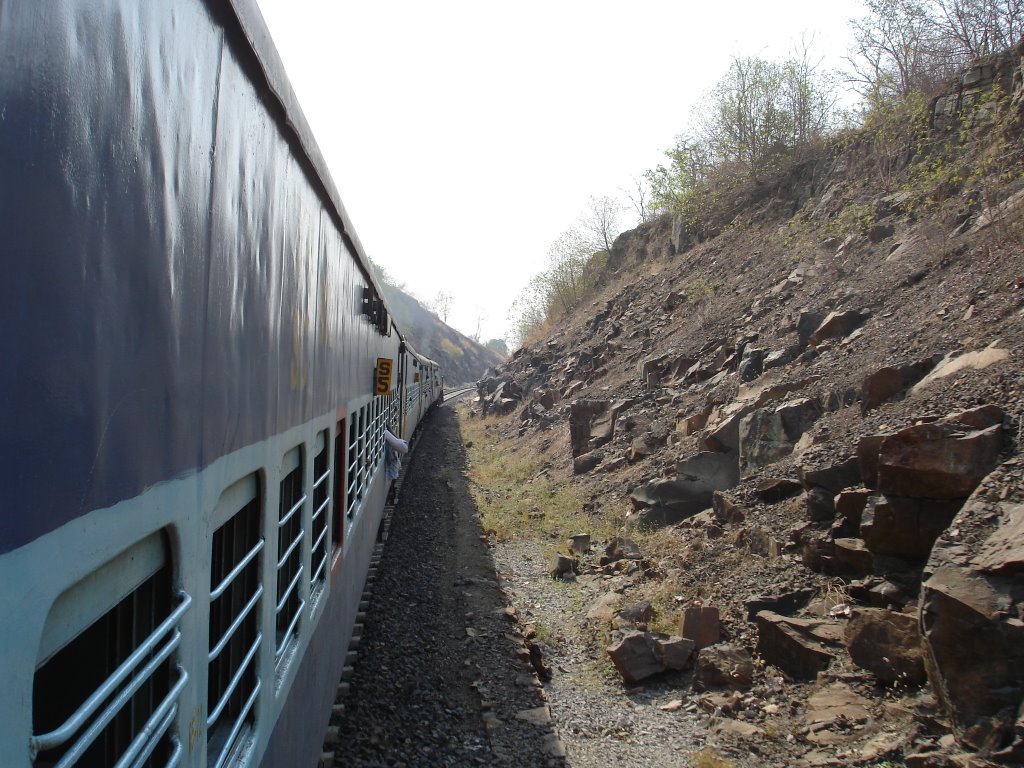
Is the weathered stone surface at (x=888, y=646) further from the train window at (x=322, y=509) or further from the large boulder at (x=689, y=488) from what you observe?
the large boulder at (x=689, y=488)

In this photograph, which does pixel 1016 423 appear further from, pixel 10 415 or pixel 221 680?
pixel 10 415

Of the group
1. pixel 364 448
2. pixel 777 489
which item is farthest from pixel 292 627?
pixel 777 489

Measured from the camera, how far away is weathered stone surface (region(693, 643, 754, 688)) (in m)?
6.48

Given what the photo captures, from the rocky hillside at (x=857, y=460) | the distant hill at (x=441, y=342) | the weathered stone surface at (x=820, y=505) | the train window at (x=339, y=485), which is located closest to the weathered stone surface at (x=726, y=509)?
the rocky hillside at (x=857, y=460)

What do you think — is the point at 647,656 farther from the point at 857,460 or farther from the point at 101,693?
the point at 101,693

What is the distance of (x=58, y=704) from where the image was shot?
A: 1554mm

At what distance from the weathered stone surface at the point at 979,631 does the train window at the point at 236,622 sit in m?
4.63

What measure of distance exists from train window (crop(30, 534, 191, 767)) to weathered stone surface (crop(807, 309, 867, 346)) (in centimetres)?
1206

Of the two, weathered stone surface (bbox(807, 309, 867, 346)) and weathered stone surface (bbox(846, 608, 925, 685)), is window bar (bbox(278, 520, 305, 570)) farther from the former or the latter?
weathered stone surface (bbox(807, 309, 867, 346))

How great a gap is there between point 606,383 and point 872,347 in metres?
9.82

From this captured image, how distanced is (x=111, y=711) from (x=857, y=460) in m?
8.09

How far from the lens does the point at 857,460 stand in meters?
8.04

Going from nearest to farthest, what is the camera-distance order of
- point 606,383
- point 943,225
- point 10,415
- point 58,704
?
point 10,415
point 58,704
point 943,225
point 606,383

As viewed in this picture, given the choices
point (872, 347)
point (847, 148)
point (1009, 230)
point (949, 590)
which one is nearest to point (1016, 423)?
point (949, 590)
